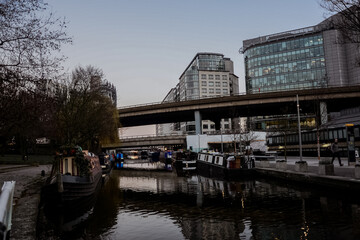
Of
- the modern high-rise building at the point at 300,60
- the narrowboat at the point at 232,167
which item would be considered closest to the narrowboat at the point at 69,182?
the narrowboat at the point at 232,167

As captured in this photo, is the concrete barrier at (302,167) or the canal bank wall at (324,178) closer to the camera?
the canal bank wall at (324,178)

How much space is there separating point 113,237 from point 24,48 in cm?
793

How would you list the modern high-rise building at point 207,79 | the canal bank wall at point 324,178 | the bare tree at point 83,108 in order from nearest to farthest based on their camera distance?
the canal bank wall at point 324,178 → the bare tree at point 83,108 → the modern high-rise building at point 207,79

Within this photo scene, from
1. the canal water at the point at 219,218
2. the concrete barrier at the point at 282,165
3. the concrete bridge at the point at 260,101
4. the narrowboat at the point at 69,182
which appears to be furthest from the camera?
the concrete bridge at the point at 260,101

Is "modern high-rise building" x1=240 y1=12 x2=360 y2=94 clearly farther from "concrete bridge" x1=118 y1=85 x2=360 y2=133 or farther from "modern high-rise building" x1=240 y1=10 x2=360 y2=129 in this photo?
"concrete bridge" x1=118 y1=85 x2=360 y2=133

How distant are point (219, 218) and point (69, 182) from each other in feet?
22.2

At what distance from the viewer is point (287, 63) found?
345 ft

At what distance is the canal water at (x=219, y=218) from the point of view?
9.46m

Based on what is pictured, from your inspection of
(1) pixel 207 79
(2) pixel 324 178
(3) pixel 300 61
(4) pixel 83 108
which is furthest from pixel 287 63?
(2) pixel 324 178

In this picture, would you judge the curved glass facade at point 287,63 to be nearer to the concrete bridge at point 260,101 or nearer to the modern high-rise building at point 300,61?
the modern high-rise building at point 300,61

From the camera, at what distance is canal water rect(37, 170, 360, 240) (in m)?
9.46

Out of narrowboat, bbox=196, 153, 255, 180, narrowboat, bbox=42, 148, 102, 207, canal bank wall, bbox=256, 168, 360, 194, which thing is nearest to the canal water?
canal bank wall, bbox=256, 168, 360, 194

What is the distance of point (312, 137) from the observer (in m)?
41.5

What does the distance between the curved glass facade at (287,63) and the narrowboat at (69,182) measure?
96.9m
